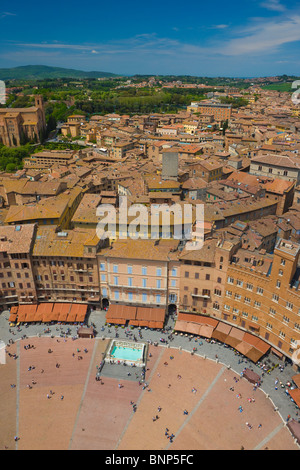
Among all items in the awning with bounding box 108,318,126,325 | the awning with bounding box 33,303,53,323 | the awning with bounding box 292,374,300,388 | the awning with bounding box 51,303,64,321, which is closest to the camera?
the awning with bounding box 292,374,300,388

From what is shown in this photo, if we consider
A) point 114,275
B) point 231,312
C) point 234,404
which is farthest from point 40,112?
point 234,404

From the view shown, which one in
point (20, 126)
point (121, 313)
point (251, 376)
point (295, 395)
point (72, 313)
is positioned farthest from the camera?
point (20, 126)

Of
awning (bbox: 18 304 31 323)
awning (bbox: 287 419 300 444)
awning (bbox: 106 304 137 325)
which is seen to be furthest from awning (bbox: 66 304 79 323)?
awning (bbox: 287 419 300 444)

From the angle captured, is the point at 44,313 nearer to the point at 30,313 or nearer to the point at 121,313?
the point at 30,313

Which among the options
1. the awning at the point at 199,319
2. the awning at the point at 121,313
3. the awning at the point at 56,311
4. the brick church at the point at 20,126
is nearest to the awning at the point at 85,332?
the awning at the point at 121,313

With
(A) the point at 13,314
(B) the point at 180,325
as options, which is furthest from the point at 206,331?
(A) the point at 13,314

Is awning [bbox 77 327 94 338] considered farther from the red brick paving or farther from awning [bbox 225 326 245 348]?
awning [bbox 225 326 245 348]

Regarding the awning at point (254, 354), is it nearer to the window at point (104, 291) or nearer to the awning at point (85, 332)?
the awning at point (85, 332)

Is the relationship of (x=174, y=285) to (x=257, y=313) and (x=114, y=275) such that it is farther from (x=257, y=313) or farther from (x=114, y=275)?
(x=257, y=313)
